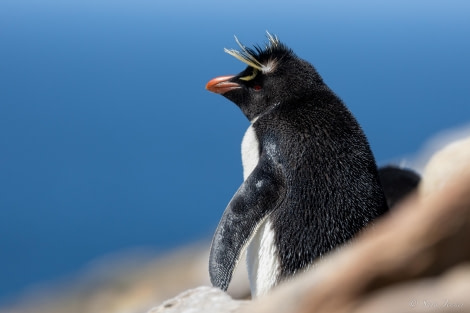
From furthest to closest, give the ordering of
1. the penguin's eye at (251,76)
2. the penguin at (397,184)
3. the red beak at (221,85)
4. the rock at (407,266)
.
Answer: the penguin at (397,184)
the red beak at (221,85)
the penguin's eye at (251,76)
the rock at (407,266)

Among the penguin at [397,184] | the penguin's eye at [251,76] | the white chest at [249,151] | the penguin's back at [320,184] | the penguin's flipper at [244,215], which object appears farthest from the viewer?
the penguin at [397,184]

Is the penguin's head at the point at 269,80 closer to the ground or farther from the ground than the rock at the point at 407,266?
farther from the ground

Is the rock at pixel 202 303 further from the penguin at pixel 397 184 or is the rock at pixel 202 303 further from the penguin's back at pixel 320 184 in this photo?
the penguin at pixel 397 184

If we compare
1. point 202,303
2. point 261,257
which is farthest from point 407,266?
point 261,257

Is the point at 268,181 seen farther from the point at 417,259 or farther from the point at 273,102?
the point at 417,259

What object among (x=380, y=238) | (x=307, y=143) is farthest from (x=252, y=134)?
(x=380, y=238)

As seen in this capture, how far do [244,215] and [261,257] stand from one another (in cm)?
15

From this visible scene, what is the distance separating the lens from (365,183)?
91.2 inches

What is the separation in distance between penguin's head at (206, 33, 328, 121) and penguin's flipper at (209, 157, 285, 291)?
0.31 m

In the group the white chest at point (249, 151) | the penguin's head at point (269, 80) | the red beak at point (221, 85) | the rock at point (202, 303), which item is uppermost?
the red beak at point (221, 85)

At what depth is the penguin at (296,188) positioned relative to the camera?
225 cm

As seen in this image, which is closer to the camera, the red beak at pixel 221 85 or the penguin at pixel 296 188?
the penguin at pixel 296 188

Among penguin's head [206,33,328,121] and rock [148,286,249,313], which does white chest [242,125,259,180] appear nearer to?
penguin's head [206,33,328,121]

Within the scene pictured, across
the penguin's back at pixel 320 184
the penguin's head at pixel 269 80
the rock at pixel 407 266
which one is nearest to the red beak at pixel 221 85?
the penguin's head at pixel 269 80
